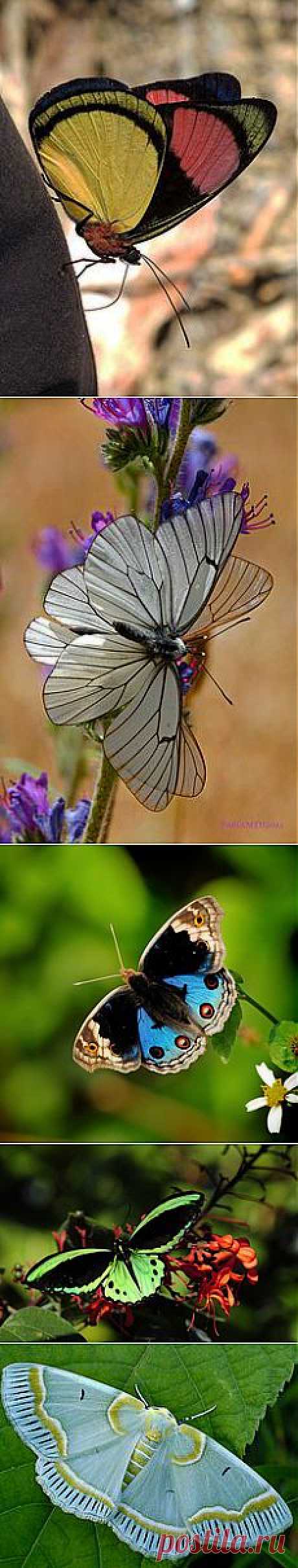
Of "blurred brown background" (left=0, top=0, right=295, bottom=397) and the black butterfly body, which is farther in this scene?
"blurred brown background" (left=0, top=0, right=295, bottom=397)

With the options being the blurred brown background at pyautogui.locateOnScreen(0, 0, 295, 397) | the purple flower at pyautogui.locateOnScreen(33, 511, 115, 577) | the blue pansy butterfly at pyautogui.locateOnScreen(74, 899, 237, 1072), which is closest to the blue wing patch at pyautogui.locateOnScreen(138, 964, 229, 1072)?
the blue pansy butterfly at pyautogui.locateOnScreen(74, 899, 237, 1072)

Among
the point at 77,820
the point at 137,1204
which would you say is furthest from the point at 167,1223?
the point at 77,820

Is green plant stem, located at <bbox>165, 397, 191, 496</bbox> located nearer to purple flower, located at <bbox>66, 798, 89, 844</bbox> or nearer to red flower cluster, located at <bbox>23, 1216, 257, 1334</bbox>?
purple flower, located at <bbox>66, 798, 89, 844</bbox>

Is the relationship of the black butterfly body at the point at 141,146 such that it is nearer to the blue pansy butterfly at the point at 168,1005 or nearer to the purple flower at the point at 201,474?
the purple flower at the point at 201,474

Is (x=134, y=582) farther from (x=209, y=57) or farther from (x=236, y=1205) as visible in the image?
(x=209, y=57)

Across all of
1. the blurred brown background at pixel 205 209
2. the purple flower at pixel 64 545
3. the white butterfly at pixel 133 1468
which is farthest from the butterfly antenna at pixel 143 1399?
the blurred brown background at pixel 205 209
